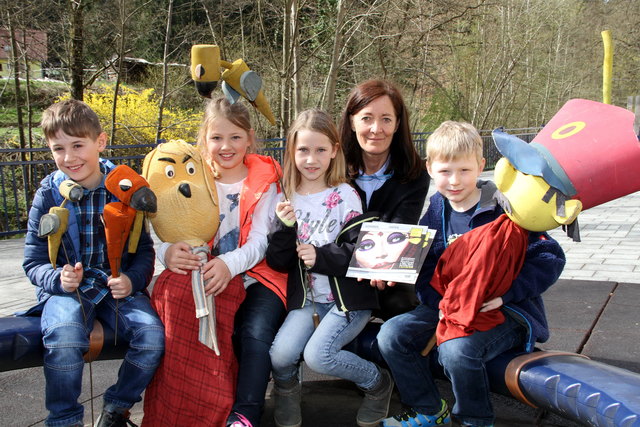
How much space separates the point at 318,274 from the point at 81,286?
1048mm

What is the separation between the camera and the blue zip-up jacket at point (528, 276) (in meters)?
2.43

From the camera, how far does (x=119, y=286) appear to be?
2568mm

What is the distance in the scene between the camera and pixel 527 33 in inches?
707

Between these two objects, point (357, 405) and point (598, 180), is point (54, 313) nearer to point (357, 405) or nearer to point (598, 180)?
point (357, 405)

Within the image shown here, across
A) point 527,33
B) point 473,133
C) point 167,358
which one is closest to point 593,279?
Result: point 473,133

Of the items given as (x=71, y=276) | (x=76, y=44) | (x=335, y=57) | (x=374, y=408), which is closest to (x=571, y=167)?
Result: (x=374, y=408)

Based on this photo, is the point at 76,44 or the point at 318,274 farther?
the point at 76,44

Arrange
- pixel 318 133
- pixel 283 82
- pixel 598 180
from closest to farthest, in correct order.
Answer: pixel 598 180
pixel 318 133
pixel 283 82

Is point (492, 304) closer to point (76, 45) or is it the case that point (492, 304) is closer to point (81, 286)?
point (81, 286)

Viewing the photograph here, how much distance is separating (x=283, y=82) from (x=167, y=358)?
9.57 metres

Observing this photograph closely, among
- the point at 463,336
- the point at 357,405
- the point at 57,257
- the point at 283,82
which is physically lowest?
the point at 357,405

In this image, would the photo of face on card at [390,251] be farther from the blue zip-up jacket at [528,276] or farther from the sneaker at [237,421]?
the sneaker at [237,421]

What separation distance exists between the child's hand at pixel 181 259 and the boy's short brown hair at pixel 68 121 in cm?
64

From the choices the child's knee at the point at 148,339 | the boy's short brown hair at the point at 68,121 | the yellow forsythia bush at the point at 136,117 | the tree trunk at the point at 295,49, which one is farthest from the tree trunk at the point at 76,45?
the child's knee at the point at 148,339
